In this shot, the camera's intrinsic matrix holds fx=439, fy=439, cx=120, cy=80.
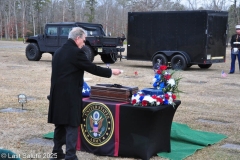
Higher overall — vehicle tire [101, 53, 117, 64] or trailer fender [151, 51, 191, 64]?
trailer fender [151, 51, 191, 64]

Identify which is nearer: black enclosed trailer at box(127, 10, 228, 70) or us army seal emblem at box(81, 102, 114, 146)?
us army seal emblem at box(81, 102, 114, 146)

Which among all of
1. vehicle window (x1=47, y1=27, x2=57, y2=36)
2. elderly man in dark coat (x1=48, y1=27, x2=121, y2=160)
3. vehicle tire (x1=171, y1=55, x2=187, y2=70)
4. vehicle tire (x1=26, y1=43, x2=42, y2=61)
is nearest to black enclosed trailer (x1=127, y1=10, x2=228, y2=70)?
vehicle tire (x1=171, y1=55, x2=187, y2=70)

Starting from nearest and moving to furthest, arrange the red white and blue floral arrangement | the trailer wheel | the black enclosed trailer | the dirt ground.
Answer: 1. the red white and blue floral arrangement
2. the dirt ground
3. the black enclosed trailer
4. the trailer wheel

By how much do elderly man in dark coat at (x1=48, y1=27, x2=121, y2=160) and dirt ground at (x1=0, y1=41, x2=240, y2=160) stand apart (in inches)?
25.6

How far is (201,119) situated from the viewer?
7805 millimetres

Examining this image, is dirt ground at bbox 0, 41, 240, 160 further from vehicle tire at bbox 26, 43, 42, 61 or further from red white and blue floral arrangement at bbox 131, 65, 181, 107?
vehicle tire at bbox 26, 43, 42, 61

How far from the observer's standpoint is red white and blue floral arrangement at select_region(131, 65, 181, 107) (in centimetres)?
504

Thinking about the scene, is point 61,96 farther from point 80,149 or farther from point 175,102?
point 175,102

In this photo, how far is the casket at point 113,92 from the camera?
17.1ft

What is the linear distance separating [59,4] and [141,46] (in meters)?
70.6

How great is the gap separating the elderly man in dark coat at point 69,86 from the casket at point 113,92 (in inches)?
19.3

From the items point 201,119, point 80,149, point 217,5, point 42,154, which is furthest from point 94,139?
point 217,5

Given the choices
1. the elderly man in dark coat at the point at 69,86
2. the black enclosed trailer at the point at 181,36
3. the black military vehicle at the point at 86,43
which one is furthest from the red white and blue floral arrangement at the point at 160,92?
the black military vehicle at the point at 86,43

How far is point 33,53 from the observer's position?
19.9 metres
